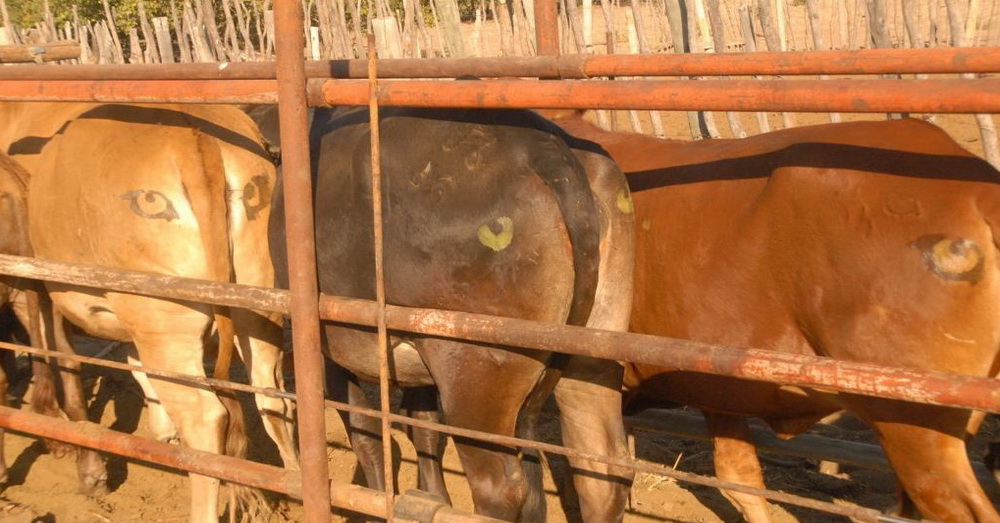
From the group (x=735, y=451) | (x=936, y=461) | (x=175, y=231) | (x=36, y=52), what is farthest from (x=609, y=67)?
(x=36, y=52)

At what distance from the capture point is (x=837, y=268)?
9.30ft

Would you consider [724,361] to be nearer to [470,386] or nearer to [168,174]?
[470,386]

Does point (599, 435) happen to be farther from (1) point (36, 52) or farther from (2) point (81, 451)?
(1) point (36, 52)

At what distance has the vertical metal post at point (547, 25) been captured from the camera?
140 inches

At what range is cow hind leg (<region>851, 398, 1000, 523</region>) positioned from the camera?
2654 mm

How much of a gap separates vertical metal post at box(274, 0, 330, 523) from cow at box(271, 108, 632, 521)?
39cm

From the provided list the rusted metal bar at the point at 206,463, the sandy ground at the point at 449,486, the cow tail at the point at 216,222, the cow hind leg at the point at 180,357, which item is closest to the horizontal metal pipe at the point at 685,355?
the rusted metal bar at the point at 206,463

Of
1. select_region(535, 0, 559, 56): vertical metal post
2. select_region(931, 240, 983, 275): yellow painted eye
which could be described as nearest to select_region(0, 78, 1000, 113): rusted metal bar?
select_region(931, 240, 983, 275): yellow painted eye

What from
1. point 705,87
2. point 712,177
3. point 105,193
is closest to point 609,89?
point 705,87

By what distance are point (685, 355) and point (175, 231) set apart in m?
2.12

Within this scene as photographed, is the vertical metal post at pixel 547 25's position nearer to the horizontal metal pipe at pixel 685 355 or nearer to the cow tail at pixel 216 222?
the cow tail at pixel 216 222

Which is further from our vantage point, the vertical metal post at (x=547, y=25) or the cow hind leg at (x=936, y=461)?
the vertical metal post at (x=547, y=25)

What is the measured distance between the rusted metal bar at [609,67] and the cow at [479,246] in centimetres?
22

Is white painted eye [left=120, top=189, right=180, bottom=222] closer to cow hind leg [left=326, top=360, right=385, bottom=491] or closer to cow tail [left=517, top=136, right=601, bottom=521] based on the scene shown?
cow hind leg [left=326, top=360, right=385, bottom=491]
